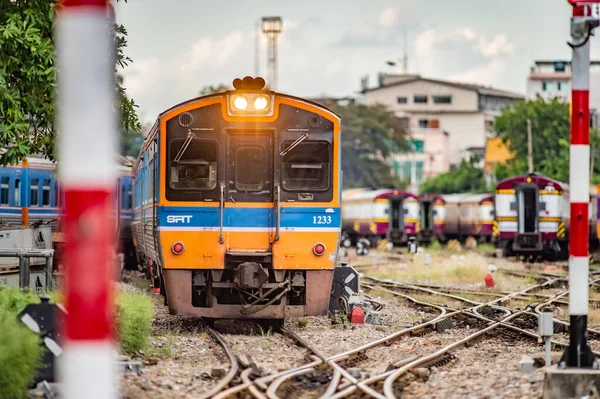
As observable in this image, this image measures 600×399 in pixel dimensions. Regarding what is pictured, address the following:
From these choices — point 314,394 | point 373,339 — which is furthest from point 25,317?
point 373,339

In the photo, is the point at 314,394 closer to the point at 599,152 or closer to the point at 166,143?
the point at 166,143

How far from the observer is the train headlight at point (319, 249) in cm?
1247

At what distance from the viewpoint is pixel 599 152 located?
2053 inches

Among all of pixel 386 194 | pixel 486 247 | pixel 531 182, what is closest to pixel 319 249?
pixel 531 182

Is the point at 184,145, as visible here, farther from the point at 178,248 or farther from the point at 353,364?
the point at 353,364

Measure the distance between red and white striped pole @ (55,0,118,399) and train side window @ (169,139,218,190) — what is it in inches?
348

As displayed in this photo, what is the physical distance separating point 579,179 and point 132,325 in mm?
4444

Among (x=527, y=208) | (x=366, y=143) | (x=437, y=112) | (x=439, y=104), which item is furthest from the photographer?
(x=439, y=104)

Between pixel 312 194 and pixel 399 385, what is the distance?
3769 millimetres

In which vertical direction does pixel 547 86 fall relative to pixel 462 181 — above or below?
above

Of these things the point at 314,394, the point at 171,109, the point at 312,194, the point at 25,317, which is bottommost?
the point at 314,394

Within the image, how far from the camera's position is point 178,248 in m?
12.4

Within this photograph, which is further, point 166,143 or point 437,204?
point 437,204

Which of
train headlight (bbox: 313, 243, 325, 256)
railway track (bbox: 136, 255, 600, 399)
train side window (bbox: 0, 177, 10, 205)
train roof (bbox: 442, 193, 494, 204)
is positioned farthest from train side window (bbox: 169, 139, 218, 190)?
train roof (bbox: 442, 193, 494, 204)
